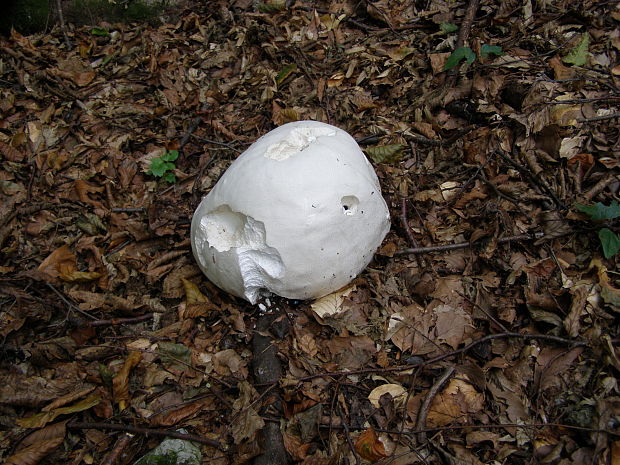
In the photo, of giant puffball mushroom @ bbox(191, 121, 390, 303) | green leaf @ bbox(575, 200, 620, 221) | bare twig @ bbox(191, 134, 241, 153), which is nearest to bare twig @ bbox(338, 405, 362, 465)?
giant puffball mushroom @ bbox(191, 121, 390, 303)

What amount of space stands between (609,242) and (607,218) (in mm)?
134

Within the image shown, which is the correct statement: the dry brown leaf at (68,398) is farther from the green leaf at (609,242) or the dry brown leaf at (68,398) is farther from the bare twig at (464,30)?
the bare twig at (464,30)

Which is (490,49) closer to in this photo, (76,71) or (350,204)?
(350,204)

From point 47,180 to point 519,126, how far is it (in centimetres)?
374

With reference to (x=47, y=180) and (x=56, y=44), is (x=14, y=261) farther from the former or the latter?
(x=56, y=44)

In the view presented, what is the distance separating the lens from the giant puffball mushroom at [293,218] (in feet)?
7.41

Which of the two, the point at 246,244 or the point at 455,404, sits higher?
the point at 246,244

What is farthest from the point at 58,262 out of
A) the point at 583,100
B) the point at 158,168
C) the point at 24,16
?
the point at 583,100

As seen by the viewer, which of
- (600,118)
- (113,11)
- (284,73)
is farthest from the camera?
(113,11)

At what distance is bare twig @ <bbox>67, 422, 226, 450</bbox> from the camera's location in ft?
6.99

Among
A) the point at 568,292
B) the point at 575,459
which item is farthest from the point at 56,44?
the point at 575,459

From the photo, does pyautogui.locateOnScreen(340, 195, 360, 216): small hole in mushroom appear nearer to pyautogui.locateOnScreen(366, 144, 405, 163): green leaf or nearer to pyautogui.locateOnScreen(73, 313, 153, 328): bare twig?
pyautogui.locateOnScreen(366, 144, 405, 163): green leaf

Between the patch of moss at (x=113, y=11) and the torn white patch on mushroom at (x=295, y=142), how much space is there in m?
3.39

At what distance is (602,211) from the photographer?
7.68 feet
